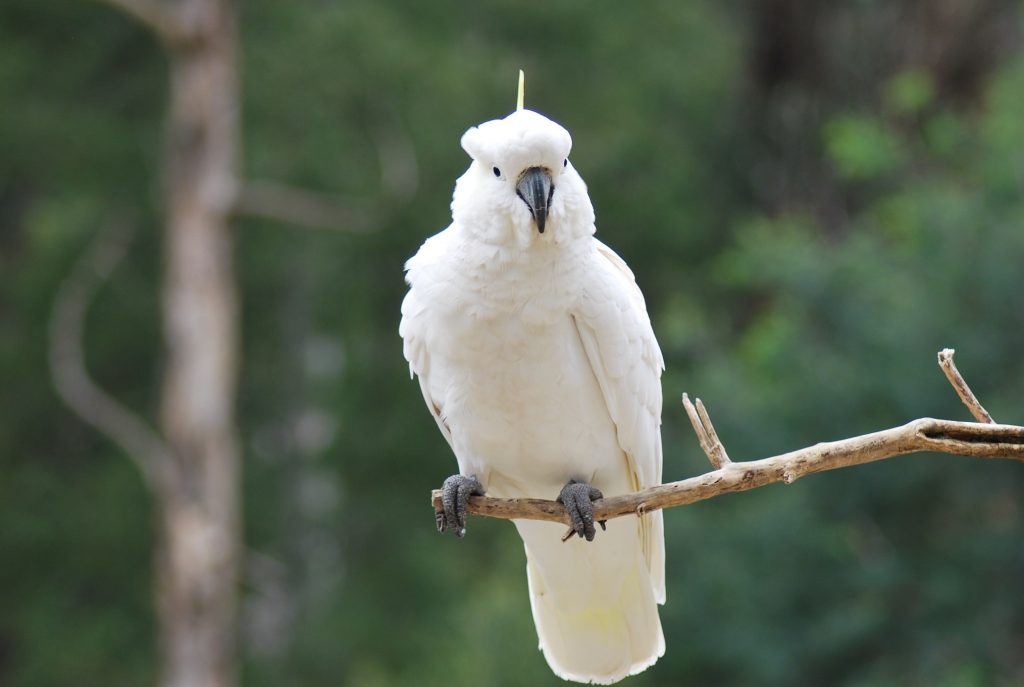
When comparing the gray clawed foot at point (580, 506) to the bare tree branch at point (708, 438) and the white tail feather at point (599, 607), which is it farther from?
the bare tree branch at point (708, 438)

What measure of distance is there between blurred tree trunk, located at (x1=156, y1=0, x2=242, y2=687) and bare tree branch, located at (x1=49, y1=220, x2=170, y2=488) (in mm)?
306

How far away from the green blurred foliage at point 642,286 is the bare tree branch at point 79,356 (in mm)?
282

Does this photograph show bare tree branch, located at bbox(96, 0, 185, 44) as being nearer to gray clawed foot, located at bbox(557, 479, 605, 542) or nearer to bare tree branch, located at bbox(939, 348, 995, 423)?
gray clawed foot, located at bbox(557, 479, 605, 542)

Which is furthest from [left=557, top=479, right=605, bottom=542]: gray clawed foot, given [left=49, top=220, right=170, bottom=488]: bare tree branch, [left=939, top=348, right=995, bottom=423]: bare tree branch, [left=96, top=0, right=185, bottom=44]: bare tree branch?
[left=96, top=0, right=185, bottom=44]: bare tree branch

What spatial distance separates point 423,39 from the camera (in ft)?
37.4

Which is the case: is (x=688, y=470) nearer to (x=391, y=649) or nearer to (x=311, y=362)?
(x=391, y=649)

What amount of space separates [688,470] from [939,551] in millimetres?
1619

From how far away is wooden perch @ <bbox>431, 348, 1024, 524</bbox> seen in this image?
299 cm

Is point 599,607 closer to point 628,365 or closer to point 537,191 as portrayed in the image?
point 628,365

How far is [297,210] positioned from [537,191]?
6332mm

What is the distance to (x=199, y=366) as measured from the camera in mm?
8820

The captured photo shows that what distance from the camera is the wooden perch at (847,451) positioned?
2.99 meters

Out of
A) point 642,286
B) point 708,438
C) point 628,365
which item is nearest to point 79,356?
point 642,286

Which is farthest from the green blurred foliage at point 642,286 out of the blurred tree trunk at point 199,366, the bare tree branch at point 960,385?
the bare tree branch at point 960,385
